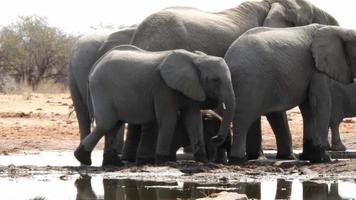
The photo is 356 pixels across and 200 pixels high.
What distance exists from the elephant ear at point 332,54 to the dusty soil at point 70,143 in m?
1.53

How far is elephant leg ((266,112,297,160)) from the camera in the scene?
701 inches

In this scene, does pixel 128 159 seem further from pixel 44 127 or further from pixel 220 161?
pixel 44 127

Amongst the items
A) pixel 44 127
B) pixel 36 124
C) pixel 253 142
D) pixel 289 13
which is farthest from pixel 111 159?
pixel 36 124

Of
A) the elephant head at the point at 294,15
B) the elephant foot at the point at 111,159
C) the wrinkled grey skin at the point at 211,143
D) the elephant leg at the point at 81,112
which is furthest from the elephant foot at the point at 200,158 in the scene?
the elephant head at the point at 294,15

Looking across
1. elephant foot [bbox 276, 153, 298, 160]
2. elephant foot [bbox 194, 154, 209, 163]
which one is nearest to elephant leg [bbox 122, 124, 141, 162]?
elephant foot [bbox 194, 154, 209, 163]

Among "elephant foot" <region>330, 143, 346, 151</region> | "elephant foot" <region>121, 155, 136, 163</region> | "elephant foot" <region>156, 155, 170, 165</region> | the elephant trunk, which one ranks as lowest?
"elephant foot" <region>330, 143, 346, 151</region>

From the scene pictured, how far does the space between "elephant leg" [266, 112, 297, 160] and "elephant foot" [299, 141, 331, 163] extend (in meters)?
0.64

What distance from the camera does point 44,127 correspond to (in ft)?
79.8

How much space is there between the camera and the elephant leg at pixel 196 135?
16.0 m

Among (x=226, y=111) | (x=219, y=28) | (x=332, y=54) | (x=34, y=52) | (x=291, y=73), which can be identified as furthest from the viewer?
(x=34, y=52)

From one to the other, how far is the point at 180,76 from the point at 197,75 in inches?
11.0

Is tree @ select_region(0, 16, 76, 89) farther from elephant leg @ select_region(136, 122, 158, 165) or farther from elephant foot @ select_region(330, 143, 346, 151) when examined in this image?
elephant leg @ select_region(136, 122, 158, 165)

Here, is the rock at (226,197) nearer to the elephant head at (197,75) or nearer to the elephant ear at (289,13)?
the elephant head at (197,75)

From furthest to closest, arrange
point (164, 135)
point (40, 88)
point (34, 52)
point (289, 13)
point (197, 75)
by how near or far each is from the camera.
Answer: point (34, 52)
point (40, 88)
point (289, 13)
point (197, 75)
point (164, 135)
